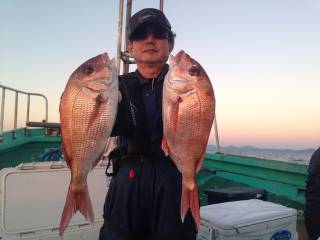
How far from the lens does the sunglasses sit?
2.56m

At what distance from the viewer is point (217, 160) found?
7961 mm

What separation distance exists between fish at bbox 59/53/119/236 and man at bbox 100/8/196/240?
43 centimetres

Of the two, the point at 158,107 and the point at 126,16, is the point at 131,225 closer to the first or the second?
the point at 158,107

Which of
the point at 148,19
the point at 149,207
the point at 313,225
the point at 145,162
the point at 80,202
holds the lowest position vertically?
the point at 313,225

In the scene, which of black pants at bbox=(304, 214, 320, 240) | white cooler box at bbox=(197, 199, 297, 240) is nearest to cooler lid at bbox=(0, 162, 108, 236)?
white cooler box at bbox=(197, 199, 297, 240)

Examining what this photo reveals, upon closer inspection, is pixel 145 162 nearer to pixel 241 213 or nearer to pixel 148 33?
pixel 148 33

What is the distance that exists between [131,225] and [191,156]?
0.78m

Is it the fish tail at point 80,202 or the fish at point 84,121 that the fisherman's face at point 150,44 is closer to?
the fish at point 84,121

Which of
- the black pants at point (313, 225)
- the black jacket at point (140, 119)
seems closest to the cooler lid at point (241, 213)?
the black pants at point (313, 225)

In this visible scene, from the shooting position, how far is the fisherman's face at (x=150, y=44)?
8.43ft

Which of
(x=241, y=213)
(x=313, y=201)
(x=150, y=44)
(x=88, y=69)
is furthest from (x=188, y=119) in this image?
(x=313, y=201)

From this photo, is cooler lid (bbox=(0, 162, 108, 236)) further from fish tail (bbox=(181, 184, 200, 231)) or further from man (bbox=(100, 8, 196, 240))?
fish tail (bbox=(181, 184, 200, 231))

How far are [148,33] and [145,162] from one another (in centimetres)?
108

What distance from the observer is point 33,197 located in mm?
3746
